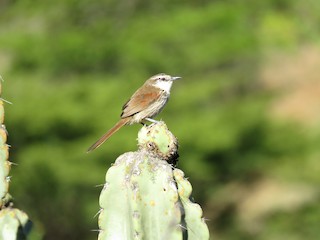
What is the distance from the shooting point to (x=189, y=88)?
70.7 ft

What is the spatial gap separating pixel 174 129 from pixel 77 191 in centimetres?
259

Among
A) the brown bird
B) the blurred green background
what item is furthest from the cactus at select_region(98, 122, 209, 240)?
the blurred green background

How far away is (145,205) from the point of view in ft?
12.1

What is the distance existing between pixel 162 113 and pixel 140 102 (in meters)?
13.8

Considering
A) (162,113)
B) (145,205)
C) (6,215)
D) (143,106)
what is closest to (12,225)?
(6,215)

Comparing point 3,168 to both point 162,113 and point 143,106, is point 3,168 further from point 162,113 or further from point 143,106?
point 162,113

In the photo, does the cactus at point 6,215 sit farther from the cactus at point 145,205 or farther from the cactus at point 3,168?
the cactus at point 145,205

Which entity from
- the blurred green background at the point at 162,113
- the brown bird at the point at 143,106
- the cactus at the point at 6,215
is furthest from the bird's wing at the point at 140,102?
the blurred green background at the point at 162,113

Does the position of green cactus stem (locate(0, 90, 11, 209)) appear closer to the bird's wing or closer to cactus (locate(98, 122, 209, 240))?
cactus (locate(98, 122, 209, 240))

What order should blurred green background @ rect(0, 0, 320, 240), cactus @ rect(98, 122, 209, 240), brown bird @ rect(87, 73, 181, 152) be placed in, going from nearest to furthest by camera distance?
cactus @ rect(98, 122, 209, 240) → brown bird @ rect(87, 73, 181, 152) → blurred green background @ rect(0, 0, 320, 240)

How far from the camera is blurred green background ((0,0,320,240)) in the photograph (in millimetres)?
20141

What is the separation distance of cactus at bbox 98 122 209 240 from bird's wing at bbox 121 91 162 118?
9.48 ft

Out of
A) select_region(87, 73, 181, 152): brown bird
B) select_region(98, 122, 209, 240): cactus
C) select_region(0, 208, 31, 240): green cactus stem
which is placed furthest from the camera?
select_region(87, 73, 181, 152): brown bird

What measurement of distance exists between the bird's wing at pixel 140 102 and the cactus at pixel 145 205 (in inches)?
114
